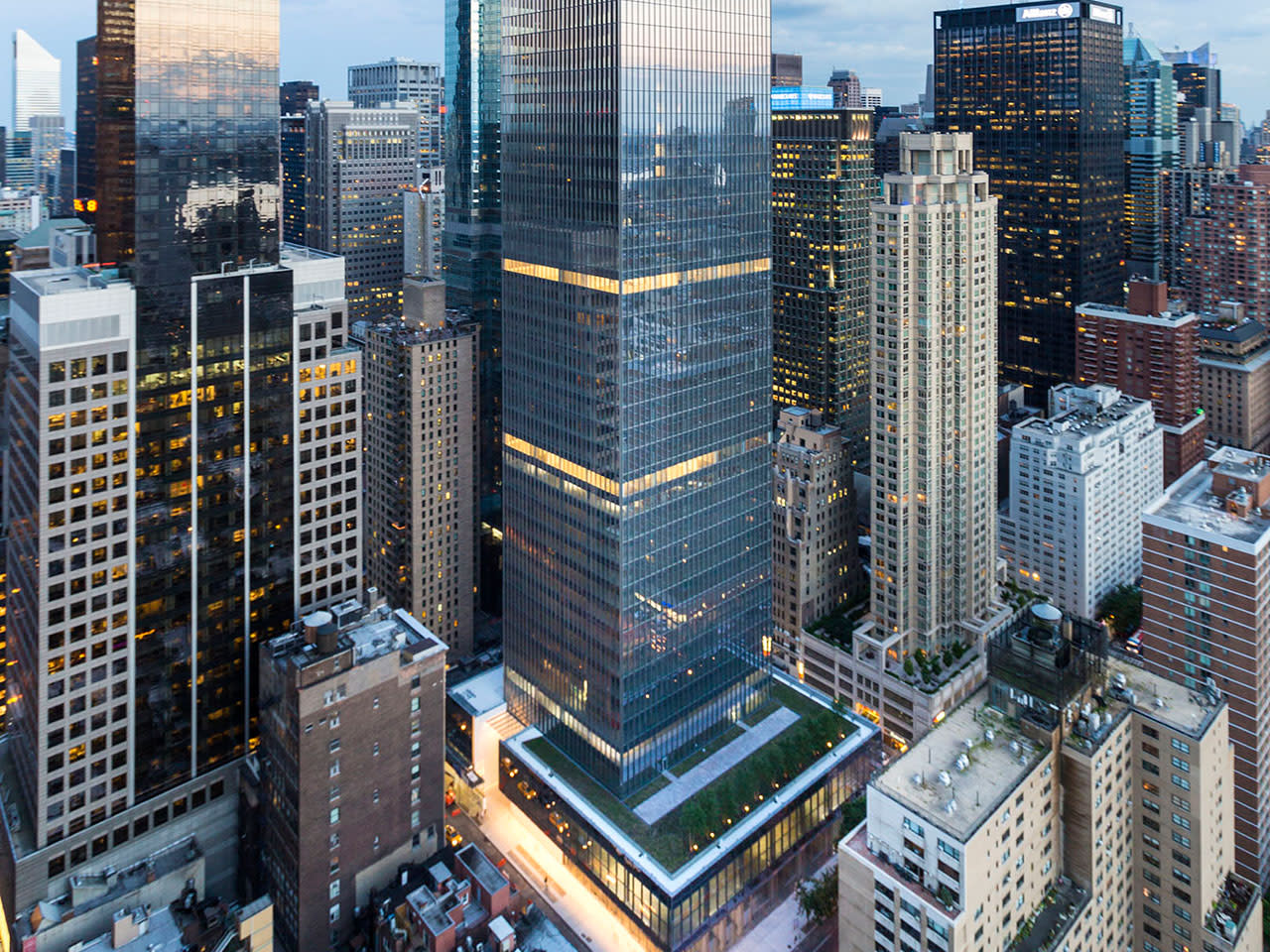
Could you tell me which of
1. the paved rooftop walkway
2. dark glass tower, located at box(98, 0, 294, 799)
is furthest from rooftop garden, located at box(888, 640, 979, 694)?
dark glass tower, located at box(98, 0, 294, 799)

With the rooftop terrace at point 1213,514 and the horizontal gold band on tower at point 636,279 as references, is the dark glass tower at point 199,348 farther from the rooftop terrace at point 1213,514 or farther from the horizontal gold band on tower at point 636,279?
Answer: the rooftop terrace at point 1213,514

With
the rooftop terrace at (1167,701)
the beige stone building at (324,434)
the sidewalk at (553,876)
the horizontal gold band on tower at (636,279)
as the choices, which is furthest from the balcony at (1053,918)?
the beige stone building at (324,434)

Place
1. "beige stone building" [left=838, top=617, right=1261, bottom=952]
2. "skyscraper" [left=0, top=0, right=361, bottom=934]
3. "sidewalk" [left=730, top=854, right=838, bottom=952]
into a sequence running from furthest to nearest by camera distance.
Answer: "sidewalk" [left=730, top=854, right=838, bottom=952] → "skyscraper" [left=0, top=0, right=361, bottom=934] → "beige stone building" [left=838, top=617, right=1261, bottom=952]

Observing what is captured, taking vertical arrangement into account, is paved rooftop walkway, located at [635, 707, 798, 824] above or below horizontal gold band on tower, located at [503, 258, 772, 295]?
below

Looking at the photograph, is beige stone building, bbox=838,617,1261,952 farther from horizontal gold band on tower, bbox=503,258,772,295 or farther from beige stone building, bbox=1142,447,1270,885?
horizontal gold band on tower, bbox=503,258,772,295

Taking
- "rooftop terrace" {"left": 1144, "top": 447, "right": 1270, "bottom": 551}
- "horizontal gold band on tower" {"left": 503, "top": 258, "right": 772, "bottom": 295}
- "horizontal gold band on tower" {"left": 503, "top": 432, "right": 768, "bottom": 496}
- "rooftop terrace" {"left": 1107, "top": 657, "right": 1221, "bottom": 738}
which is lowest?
"rooftop terrace" {"left": 1107, "top": 657, "right": 1221, "bottom": 738}

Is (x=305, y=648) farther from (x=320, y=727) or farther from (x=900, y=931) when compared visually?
(x=900, y=931)
